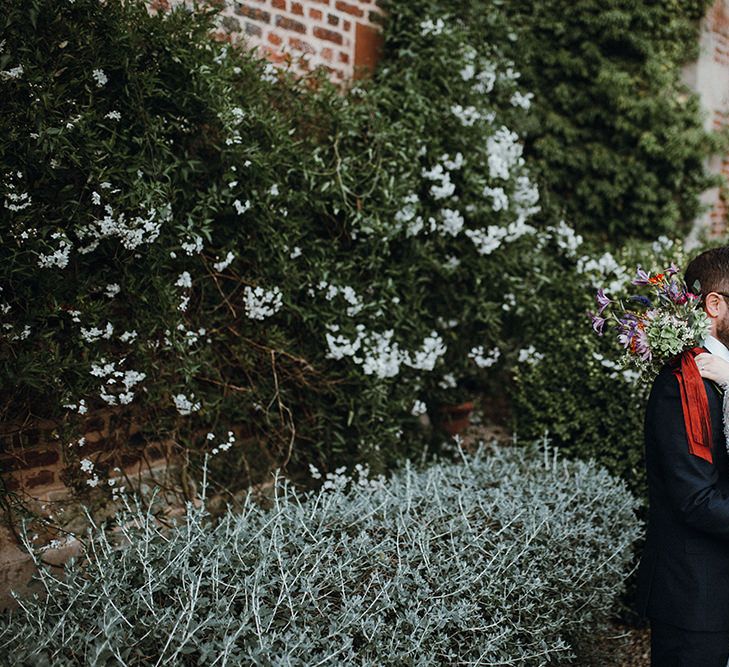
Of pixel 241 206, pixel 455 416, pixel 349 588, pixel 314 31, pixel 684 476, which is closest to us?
pixel 684 476

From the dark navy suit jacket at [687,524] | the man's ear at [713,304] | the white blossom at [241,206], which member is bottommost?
the dark navy suit jacket at [687,524]

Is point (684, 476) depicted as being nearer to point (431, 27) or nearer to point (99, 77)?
point (99, 77)

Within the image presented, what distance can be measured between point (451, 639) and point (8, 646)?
1344mm

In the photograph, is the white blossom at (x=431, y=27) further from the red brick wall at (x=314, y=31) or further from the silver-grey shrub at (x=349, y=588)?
the silver-grey shrub at (x=349, y=588)

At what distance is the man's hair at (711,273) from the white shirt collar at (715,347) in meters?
0.15

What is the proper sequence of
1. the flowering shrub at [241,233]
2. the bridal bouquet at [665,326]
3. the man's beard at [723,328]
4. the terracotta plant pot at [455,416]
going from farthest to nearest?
the terracotta plant pot at [455,416], the flowering shrub at [241,233], the man's beard at [723,328], the bridal bouquet at [665,326]

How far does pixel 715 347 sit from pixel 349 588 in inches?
56.2

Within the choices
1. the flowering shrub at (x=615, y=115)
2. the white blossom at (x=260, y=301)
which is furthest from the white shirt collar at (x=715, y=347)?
the flowering shrub at (x=615, y=115)

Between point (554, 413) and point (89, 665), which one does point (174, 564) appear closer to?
point (89, 665)

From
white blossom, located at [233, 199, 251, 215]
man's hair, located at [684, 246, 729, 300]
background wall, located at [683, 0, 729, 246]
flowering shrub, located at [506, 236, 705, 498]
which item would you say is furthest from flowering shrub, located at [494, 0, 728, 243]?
man's hair, located at [684, 246, 729, 300]

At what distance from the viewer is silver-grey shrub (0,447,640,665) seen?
1982 millimetres

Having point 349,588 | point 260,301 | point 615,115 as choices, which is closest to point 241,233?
point 260,301

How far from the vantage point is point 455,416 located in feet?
17.2

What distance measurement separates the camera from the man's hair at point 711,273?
2.40 meters
